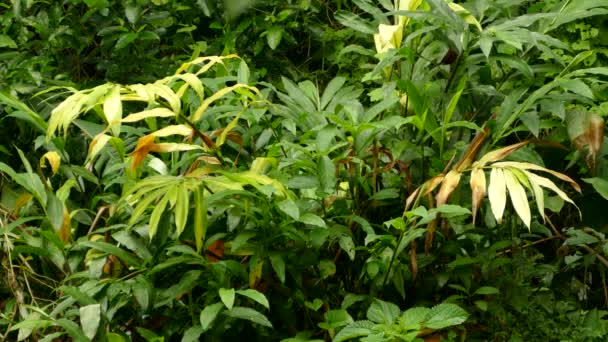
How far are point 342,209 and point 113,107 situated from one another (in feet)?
2.22

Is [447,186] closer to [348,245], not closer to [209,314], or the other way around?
[348,245]

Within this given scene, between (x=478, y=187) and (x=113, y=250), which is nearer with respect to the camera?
(x=478, y=187)

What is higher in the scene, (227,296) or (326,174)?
(326,174)

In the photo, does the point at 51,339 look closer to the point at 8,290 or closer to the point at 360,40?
the point at 8,290

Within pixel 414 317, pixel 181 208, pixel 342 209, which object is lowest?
pixel 414 317

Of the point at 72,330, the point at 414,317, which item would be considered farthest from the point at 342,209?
the point at 72,330

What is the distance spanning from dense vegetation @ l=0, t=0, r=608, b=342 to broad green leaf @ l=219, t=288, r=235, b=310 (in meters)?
0.02

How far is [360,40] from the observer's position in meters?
4.31

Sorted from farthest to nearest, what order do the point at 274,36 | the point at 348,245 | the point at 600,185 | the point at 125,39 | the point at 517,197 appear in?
1. the point at 274,36
2. the point at 125,39
3. the point at 600,185
4. the point at 348,245
5. the point at 517,197

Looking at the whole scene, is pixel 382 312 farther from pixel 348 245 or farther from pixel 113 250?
pixel 113 250

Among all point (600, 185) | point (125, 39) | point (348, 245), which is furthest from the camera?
point (125, 39)

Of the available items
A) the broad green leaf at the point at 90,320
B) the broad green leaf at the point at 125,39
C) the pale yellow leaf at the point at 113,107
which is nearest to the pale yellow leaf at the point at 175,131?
the pale yellow leaf at the point at 113,107

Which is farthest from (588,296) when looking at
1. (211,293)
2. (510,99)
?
(211,293)

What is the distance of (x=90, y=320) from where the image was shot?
2.40 meters
